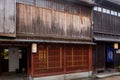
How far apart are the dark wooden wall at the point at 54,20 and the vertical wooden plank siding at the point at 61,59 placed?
0.96 metres

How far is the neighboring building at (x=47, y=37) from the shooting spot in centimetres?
1370

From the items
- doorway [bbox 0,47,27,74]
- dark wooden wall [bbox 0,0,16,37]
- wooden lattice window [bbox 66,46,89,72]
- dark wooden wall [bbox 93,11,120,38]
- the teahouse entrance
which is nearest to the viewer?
dark wooden wall [bbox 0,0,16,37]

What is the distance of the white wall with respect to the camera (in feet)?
59.7

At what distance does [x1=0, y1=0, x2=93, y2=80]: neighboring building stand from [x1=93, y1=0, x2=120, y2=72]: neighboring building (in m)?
1.30

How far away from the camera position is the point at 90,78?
710 inches

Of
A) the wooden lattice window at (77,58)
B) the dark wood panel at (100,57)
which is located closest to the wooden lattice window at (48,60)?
the wooden lattice window at (77,58)

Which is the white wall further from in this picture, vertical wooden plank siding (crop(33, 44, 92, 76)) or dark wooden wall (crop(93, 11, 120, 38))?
dark wooden wall (crop(93, 11, 120, 38))

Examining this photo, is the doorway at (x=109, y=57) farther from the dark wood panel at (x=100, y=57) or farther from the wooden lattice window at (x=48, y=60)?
the wooden lattice window at (x=48, y=60)

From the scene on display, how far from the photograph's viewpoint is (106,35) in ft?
69.1

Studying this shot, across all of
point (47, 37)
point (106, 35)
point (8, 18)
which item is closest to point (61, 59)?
point (47, 37)

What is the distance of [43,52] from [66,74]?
9.85 feet

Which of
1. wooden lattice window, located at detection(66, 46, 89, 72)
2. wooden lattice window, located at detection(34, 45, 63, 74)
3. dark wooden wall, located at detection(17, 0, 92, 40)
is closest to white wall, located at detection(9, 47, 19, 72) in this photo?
wooden lattice window, located at detection(34, 45, 63, 74)

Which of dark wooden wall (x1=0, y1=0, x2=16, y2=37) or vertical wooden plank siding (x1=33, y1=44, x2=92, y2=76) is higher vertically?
dark wooden wall (x1=0, y1=0, x2=16, y2=37)

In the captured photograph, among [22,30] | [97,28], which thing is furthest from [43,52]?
[97,28]
